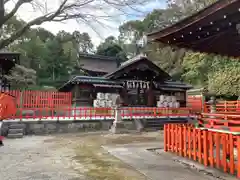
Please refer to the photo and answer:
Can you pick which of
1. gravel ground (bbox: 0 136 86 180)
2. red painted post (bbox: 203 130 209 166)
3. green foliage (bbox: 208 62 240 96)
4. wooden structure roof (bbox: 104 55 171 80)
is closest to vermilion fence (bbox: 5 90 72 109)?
wooden structure roof (bbox: 104 55 171 80)

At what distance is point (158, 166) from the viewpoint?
4914 millimetres

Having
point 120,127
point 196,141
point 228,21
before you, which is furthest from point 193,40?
point 120,127

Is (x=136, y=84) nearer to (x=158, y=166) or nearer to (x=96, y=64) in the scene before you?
(x=96, y=64)

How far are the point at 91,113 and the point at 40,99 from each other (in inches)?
133

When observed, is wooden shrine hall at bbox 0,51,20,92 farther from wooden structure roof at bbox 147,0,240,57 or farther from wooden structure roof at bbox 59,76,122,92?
wooden structure roof at bbox 147,0,240,57

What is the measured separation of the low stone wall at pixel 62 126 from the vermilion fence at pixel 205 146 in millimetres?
7300

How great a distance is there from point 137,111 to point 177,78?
15.6m

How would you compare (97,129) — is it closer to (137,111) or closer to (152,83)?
(137,111)

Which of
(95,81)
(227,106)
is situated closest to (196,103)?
(227,106)

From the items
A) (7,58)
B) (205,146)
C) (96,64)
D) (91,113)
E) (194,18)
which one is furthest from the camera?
(96,64)

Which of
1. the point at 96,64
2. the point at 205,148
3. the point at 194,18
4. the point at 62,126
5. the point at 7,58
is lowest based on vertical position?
the point at 62,126

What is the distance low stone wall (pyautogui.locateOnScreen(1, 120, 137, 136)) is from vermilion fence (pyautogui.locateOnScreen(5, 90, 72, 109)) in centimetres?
162

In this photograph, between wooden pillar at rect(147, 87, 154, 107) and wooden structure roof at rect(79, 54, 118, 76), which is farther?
wooden structure roof at rect(79, 54, 118, 76)

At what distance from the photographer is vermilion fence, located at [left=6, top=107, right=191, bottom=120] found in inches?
509
